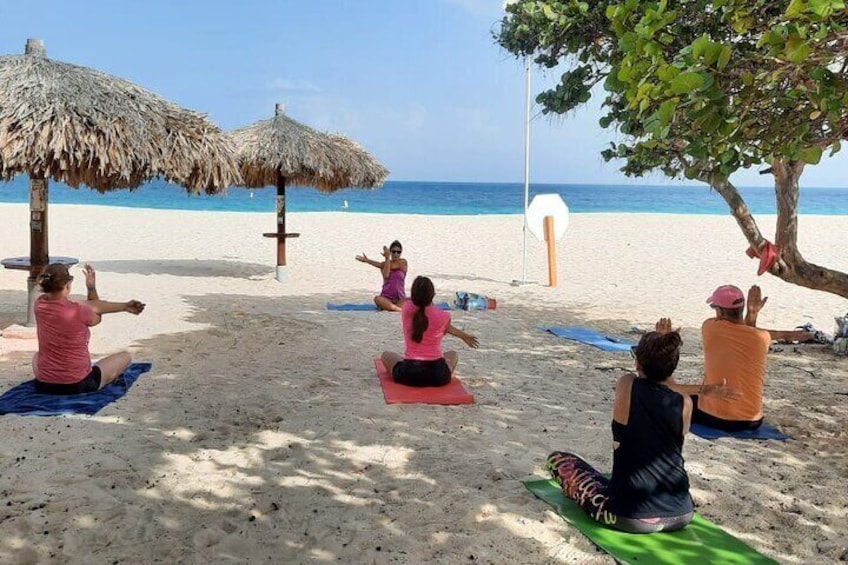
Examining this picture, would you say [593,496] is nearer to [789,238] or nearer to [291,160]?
[789,238]

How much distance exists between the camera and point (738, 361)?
4.02 m

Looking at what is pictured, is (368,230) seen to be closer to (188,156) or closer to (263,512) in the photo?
(188,156)

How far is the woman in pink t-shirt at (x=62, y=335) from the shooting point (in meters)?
4.35

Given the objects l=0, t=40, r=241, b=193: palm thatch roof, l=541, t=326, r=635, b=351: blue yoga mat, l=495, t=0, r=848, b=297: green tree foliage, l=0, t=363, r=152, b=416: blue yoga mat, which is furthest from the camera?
l=541, t=326, r=635, b=351: blue yoga mat

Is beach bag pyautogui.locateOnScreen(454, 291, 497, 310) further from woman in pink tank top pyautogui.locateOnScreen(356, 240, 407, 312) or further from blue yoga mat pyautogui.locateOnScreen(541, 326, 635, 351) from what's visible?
blue yoga mat pyautogui.locateOnScreen(541, 326, 635, 351)

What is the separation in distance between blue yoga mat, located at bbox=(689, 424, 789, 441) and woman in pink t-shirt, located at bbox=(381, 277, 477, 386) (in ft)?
5.37

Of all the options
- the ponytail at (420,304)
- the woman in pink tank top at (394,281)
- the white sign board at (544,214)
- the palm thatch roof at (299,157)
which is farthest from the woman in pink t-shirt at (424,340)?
the white sign board at (544,214)

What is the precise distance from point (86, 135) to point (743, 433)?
5.79m

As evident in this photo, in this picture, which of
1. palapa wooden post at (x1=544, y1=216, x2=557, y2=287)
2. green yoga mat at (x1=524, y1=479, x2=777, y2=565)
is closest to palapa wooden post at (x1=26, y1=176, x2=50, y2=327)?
green yoga mat at (x1=524, y1=479, x2=777, y2=565)

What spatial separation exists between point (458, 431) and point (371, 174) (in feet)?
27.7

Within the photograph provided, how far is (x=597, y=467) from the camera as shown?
11.9 feet

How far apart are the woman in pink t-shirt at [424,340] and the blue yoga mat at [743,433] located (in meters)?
1.64

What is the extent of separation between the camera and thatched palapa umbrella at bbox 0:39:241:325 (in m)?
5.68

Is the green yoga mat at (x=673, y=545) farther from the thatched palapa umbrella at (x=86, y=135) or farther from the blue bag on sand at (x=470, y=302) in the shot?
the blue bag on sand at (x=470, y=302)
